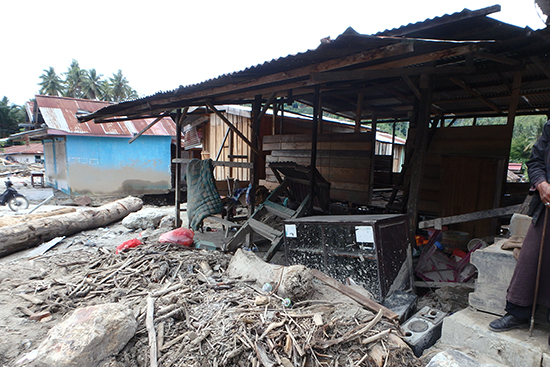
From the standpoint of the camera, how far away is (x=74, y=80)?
48844 mm

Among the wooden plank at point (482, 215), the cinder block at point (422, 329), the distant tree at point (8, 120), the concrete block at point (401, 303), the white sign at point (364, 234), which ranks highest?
the distant tree at point (8, 120)

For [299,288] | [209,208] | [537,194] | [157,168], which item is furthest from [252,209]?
[157,168]

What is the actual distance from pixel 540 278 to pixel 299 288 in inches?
82.4

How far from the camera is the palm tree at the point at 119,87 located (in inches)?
2083

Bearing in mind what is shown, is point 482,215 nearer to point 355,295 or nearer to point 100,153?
point 355,295

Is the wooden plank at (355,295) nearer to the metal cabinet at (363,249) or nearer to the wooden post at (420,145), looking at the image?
the metal cabinet at (363,249)

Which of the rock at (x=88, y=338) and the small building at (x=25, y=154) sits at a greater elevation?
the small building at (x=25, y=154)

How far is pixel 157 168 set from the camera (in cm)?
1603

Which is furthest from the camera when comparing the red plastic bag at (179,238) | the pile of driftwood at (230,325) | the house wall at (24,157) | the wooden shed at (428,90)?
the house wall at (24,157)

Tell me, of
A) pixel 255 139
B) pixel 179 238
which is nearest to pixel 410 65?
pixel 255 139

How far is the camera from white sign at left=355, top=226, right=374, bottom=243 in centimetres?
333

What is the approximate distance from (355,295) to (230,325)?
1.41 meters

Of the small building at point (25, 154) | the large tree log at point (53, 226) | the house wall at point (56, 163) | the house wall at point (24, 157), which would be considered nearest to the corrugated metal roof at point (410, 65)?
the large tree log at point (53, 226)

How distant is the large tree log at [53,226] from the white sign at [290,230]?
20.5 ft
